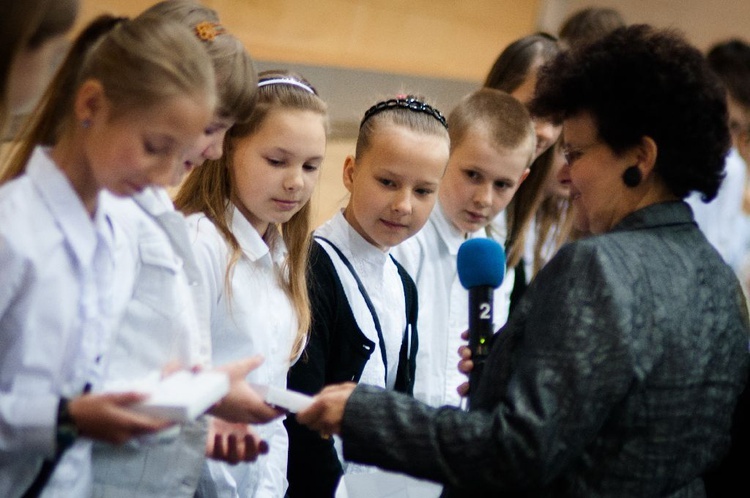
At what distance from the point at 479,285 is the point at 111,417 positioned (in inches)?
34.3

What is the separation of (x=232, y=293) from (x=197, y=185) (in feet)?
0.93

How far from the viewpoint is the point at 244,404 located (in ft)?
5.86

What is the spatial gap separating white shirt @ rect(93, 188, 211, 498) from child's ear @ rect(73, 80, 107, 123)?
23 cm

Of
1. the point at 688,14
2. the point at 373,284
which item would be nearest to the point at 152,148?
the point at 373,284

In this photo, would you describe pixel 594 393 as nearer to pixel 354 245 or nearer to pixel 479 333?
pixel 479 333

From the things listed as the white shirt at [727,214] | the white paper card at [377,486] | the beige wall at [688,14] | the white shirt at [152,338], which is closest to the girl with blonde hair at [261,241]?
the white paper card at [377,486]

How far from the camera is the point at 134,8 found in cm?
354

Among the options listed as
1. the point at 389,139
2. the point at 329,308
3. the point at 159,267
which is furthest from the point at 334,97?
the point at 159,267

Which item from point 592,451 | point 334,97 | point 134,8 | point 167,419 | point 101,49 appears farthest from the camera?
point 334,97

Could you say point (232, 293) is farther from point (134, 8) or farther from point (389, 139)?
point (134, 8)

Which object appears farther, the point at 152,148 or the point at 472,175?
the point at 472,175

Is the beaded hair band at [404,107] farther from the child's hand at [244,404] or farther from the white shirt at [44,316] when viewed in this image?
the white shirt at [44,316]

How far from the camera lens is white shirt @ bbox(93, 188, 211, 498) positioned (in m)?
1.71

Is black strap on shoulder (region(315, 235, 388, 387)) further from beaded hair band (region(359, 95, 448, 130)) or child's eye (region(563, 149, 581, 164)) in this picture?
child's eye (region(563, 149, 581, 164))
